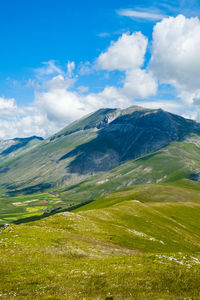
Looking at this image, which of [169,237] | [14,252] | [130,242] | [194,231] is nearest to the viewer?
[14,252]

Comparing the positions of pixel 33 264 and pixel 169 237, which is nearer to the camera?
pixel 33 264

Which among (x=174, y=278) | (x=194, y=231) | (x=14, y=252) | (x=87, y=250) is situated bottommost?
(x=194, y=231)

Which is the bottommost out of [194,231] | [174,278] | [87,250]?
[194,231]

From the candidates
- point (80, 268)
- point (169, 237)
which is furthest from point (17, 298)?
point (169, 237)

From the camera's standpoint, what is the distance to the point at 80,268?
84.0ft

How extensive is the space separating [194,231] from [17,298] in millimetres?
90207

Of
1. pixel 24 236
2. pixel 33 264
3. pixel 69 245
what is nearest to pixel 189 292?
pixel 33 264

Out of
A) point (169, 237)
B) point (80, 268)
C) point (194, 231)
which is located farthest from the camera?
point (194, 231)

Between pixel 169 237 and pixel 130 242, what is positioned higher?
pixel 130 242

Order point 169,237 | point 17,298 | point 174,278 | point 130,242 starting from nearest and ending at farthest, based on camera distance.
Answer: point 17,298 < point 174,278 < point 130,242 < point 169,237

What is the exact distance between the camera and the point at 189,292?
55.0 feet

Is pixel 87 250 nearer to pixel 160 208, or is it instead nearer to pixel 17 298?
pixel 17 298

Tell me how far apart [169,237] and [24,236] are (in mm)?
48367

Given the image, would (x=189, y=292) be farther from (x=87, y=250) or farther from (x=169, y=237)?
(x=169, y=237)
